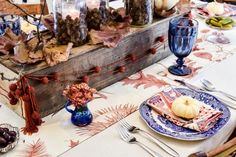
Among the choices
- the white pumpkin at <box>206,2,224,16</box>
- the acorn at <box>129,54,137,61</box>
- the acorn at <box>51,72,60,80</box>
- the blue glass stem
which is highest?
the white pumpkin at <box>206,2,224,16</box>

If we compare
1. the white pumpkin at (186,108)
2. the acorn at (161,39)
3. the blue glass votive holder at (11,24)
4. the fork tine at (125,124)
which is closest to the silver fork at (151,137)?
the fork tine at (125,124)

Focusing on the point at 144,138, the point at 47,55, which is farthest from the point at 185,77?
the point at 47,55

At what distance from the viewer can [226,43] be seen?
5.00 feet

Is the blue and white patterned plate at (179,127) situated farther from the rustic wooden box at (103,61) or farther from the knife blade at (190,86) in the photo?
the rustic wooden box at (103,61)

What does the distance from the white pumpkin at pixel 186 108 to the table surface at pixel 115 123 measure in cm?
9

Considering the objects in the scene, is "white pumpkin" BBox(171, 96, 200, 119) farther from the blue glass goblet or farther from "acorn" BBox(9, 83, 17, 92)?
"acorn" BBox(9, 83, 17, 92)

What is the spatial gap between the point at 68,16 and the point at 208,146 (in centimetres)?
56

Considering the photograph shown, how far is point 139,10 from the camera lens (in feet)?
4.12

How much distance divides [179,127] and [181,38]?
1.28 ft

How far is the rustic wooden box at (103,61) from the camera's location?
3.20 feet

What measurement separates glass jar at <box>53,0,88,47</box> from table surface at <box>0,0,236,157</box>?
8.0 inches

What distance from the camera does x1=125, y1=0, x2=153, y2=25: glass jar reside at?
125cm

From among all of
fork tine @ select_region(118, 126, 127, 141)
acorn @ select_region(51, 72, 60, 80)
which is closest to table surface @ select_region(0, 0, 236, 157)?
fork tine @ select_region(118, 126, 127, 141)

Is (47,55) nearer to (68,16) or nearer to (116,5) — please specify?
(68,16)
